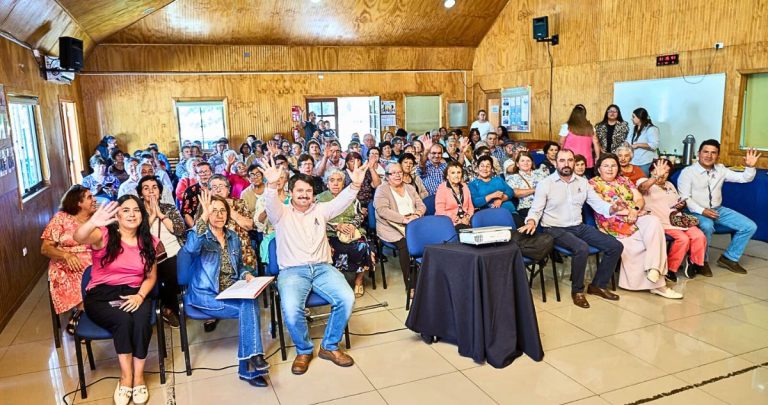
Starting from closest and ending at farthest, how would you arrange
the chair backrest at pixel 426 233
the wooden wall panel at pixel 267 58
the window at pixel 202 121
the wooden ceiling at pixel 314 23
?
1. the chair backrest at pixel 426 233
2. the wooden ceiling at pixel 314 23
3. the wooden wall panel at pixel 267 58
4. the window at pixel 202 121

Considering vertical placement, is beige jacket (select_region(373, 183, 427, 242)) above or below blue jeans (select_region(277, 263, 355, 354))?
above

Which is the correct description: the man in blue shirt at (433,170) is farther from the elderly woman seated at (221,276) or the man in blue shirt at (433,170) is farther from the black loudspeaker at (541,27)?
the black loudspeaker at (541,27)

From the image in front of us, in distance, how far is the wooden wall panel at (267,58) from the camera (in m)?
10.0

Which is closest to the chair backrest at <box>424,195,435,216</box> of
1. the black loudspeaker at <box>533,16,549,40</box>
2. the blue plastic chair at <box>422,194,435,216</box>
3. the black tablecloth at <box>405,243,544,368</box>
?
the blue plastic chair at <box>422,194,435,216</box>

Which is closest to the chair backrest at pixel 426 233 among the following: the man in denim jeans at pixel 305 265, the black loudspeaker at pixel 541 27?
the man in denim jeans at pixel 305 265

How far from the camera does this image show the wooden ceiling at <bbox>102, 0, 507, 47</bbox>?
9.38 m

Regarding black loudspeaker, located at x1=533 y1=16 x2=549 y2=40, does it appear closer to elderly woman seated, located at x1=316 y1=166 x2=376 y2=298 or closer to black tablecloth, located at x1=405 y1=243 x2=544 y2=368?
elderly woman seated, located at x1=316 y1=166 x2=376 y2=298

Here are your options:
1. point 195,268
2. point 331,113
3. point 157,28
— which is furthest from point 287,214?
point 331,113

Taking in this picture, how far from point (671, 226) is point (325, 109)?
318 inches

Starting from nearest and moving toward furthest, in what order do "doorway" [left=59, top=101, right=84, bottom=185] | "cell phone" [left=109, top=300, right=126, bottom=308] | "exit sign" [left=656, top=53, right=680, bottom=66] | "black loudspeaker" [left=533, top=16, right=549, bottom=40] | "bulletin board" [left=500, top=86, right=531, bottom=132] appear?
"cell phone" [left=109, top=300, right=126, bottom=308] → "exit sign" [left=656, top=53, right=680, bottom=66] → "doorway" [left=59, top=101, right=84, bottom=185] → "black loudspeaker" [left=533, top=16, right=549, bottom=40] → "bulletin board" [left=500, top=86, right=531, bottom=132]

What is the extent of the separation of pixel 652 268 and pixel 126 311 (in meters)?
3.95

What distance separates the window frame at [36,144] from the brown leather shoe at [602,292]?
5.26 meters

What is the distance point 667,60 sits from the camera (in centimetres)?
787

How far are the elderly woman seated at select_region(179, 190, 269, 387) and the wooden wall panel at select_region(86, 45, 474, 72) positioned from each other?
789cm
